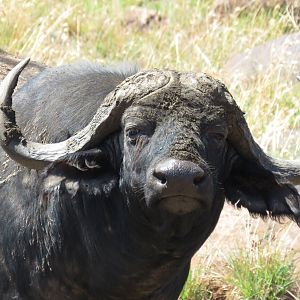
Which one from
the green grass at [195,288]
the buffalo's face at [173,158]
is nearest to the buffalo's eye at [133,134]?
the buffalo's face at [173,158]

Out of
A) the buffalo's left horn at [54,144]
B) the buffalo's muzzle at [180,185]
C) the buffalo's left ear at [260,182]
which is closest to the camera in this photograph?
the buffalo's muzzle at [180,185]

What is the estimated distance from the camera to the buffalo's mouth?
418cm

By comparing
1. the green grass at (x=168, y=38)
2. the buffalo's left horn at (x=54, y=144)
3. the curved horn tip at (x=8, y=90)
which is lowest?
the green grass at (x=168, y=38)

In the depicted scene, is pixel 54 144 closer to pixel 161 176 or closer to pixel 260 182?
pixel 161 176

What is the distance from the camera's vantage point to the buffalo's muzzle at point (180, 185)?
13.3 ft

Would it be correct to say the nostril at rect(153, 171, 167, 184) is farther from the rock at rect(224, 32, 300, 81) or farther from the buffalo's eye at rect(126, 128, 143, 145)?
the rock at rect(224, 32, 300, 81)

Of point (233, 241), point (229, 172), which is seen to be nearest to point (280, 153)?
point (233, 241)

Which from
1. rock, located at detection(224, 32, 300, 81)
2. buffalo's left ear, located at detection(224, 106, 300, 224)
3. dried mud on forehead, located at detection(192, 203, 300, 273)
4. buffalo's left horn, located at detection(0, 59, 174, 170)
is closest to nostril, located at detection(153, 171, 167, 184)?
buffalo's left horn, located at detection(0, 59, 174, 170)

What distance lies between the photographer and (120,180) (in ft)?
15.3

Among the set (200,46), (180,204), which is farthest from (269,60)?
(180,204)

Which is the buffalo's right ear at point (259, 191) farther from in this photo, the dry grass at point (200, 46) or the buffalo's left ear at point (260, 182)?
the dry grass at point (200, 46)

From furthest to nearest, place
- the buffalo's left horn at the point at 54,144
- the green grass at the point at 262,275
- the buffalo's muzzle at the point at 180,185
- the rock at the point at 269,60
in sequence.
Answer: the rock at the point at 269,60, the green grass at the point at 262,275, the buffalo's left horn at the point at 54,144, the buffalo's muzzle at the point at 180,185

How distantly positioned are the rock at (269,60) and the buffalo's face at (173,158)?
15.2ft

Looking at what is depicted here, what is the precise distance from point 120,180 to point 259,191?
0.65 meters
